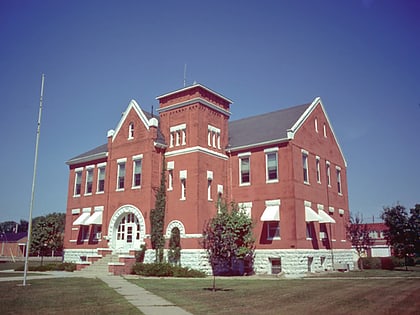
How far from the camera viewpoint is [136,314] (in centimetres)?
1189

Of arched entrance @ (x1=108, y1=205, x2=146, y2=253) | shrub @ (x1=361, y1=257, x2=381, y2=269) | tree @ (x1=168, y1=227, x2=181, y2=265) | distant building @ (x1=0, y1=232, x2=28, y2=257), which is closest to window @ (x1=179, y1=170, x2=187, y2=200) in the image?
tree @ (x1=168, y1=227, x2=181, y2=265)

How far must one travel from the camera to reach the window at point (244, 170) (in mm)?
35594

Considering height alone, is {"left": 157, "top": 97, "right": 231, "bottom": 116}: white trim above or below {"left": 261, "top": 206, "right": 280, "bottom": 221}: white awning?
above

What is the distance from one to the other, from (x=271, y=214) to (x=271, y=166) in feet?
14.1

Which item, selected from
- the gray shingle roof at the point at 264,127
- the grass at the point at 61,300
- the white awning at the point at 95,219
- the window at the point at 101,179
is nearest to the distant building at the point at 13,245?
the window at the point at 101,179

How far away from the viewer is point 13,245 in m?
97.4

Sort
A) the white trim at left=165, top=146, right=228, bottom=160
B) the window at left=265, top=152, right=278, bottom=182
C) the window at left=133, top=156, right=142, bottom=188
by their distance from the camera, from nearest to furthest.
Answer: the white trim at left=165, top=146, right=228, bottom=160, the window at left=265, top=152, right=278, bottom=182, the window at left=133, top=156, right=142, bottom=188

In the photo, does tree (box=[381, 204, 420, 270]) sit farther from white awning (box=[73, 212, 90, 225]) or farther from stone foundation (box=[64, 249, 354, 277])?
white awning (box=[73, 212, 90, 225])

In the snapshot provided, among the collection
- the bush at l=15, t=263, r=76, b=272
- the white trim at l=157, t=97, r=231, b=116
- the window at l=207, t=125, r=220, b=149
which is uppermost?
the white trim at l=157, t=97, r=231, b=116

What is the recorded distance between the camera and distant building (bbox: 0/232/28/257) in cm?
9550

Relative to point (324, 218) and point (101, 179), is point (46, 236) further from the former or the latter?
point (324, 218)

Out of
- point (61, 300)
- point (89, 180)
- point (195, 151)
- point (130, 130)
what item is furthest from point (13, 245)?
point (61, 300)

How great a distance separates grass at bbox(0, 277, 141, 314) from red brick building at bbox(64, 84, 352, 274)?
14028 mm

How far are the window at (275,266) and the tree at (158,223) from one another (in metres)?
8.90
